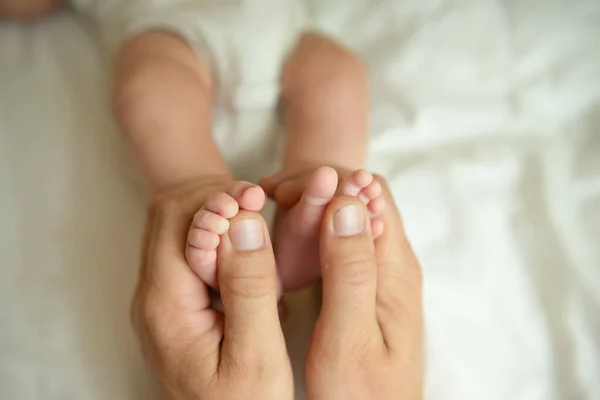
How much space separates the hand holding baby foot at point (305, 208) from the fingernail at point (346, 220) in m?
0.02

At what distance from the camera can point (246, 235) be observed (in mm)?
565

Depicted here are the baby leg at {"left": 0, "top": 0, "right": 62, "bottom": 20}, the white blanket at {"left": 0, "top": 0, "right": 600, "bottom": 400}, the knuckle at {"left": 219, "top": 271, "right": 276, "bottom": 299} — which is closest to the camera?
the knuckle at {"left": 219, "top": 271, "right": 276, "bottom": 299}

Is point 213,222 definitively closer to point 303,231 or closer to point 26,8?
point 303,231

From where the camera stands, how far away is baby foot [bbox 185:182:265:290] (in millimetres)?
563

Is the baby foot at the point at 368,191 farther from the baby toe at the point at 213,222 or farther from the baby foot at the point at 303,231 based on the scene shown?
the baby toe at the point at 213,222

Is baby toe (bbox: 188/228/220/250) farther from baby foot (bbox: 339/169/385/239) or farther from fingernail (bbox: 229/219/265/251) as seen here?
baby foot (bbox: 339/169/385/239)

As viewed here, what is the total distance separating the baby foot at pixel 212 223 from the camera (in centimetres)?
56

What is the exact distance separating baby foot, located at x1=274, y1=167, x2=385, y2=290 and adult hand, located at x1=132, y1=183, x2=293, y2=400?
0.05 meters

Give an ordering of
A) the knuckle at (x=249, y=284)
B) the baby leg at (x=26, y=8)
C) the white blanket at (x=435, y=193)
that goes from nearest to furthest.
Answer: the knuckle at (x=249, y=284), the white blanket at (x=435, y=193), the baby leg at (x=26, y=8)

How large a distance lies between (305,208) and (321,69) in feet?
0.86

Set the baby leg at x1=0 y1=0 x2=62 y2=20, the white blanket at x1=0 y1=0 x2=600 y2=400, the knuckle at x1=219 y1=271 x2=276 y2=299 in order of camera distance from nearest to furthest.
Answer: the knuckle at x1=219 y1=271 x2=276 y2=299 < the white blanket at x1=0 y1=0 x2=600 y2=400 < the baby leg at x1=0 y1=0 x2=62 y2=20

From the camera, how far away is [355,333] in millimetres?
574

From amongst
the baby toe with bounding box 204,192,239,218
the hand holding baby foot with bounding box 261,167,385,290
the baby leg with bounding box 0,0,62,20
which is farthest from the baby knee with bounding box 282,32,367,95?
the baby leg with bounding box 0,0,62,20

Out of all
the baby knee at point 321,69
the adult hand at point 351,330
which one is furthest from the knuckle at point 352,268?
the baby knee at point 321,69
